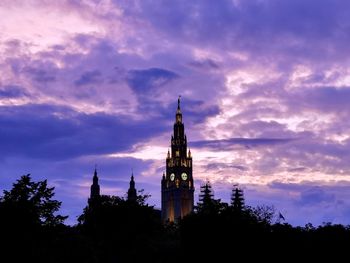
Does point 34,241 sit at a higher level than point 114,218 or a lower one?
lower

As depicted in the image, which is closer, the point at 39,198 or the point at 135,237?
the point at 39,198

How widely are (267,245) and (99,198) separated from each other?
41433mm

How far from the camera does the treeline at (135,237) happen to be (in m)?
51.2

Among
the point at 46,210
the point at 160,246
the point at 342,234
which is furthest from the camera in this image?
the point at 160,246

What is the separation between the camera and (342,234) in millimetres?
76500

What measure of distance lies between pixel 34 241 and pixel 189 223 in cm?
2432

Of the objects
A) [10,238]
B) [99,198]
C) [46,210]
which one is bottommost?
[10,238]

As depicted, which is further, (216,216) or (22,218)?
(216,216)

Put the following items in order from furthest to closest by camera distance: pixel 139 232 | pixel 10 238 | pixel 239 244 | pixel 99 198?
pixel 99 198
pixel 139 232
pixel 239 244
pixel 10 238

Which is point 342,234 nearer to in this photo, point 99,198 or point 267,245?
point 267,245

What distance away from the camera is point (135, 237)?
290 ft

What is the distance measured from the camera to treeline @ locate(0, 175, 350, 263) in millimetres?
51250

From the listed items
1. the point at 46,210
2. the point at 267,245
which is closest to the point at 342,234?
the point at 267,245

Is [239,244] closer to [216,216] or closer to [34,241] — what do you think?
[216,216]
